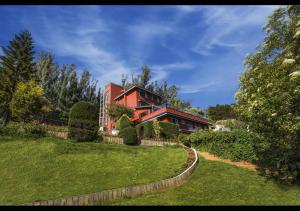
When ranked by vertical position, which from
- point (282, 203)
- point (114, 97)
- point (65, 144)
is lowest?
point (282, 203)

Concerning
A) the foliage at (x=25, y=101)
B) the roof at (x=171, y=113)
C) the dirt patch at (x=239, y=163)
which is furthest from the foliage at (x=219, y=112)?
the foliage at (x=25, y=101)

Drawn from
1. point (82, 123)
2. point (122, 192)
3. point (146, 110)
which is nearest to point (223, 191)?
point (122, 192)

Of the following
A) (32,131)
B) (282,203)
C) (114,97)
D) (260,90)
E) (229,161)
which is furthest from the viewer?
(114,97)

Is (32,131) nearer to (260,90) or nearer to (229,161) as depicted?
(229,161)

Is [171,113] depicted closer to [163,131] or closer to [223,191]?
[163,131]

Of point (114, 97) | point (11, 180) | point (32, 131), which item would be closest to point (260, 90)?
point (11, 180)

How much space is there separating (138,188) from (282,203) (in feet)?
23.2

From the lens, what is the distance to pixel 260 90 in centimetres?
1766

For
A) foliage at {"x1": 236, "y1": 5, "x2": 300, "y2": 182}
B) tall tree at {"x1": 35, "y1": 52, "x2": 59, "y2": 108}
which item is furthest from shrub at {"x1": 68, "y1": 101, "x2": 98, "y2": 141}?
tall tree at {"x1": 35, "y1": 52, "x2": 59, "y2": 108}

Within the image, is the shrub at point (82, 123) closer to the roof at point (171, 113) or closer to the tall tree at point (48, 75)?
the roof at point (171, 113)

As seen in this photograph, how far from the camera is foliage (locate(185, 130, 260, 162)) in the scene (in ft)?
81.7

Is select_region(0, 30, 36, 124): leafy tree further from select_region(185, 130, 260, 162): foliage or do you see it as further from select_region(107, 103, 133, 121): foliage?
select_region(185, 130, 260, 162): foliage

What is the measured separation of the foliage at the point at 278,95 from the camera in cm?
1650

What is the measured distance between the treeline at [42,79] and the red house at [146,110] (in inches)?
173
